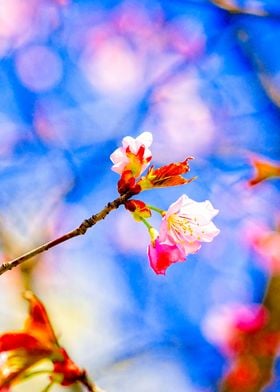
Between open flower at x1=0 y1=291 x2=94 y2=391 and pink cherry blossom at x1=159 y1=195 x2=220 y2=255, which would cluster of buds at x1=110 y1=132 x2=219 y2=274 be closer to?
pink cherry blossom at x1=159 y1=195 x2=220 y2=255

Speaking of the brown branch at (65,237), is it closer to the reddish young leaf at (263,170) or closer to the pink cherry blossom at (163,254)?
the pink cherry blossom at (163,254)

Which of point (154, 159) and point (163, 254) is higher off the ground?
point (154, 159)

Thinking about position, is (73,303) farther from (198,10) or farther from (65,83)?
(198,10)

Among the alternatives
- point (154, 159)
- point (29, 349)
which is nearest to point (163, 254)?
point (29, 349)

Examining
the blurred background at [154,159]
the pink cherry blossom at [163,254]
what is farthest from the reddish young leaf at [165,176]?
the blurred background at [154,159]

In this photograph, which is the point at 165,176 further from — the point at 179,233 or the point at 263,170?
the point at 263,170

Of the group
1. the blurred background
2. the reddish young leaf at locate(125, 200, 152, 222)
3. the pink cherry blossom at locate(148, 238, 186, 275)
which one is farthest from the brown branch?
the blurred background
